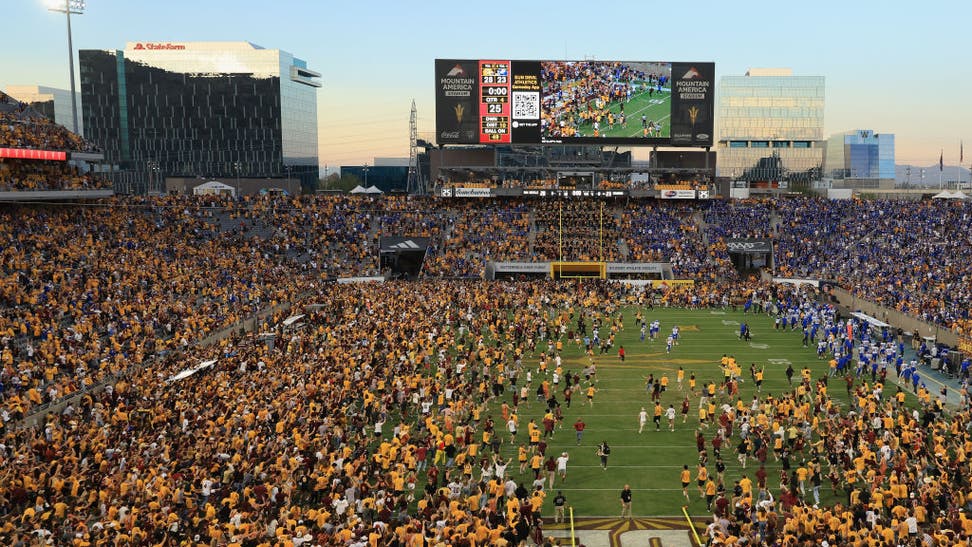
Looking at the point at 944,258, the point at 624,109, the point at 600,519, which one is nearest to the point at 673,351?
the point at 600,519

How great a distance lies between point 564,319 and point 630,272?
15269mm

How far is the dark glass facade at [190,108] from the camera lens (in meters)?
87.8

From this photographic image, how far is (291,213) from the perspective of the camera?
49375mm

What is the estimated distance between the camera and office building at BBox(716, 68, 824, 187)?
350 feet

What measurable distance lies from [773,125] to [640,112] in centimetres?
6674

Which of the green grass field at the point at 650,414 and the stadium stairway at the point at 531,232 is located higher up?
the stadium stairway at the point at 531,232

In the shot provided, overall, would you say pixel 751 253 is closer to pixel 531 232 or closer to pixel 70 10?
pixel 531 232

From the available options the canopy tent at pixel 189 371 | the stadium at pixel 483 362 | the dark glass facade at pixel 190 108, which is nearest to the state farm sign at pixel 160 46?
the dark glass facade at pixel 190 108

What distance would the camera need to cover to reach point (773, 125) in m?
108

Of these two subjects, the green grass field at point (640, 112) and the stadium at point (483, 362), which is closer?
the stadium at point (483, 362)

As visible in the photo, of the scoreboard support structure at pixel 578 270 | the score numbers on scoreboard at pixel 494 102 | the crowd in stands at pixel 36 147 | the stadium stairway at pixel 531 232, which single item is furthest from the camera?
the score numbers on scoreboard at pixel 494 102

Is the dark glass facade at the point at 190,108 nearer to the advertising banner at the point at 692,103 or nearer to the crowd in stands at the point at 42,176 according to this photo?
the crowd in stands at the point at 42,176

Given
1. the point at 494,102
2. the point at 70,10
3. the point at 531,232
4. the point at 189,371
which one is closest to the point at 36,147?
the point at 70,10

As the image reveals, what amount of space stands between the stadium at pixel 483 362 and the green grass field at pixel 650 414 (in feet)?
0.41
